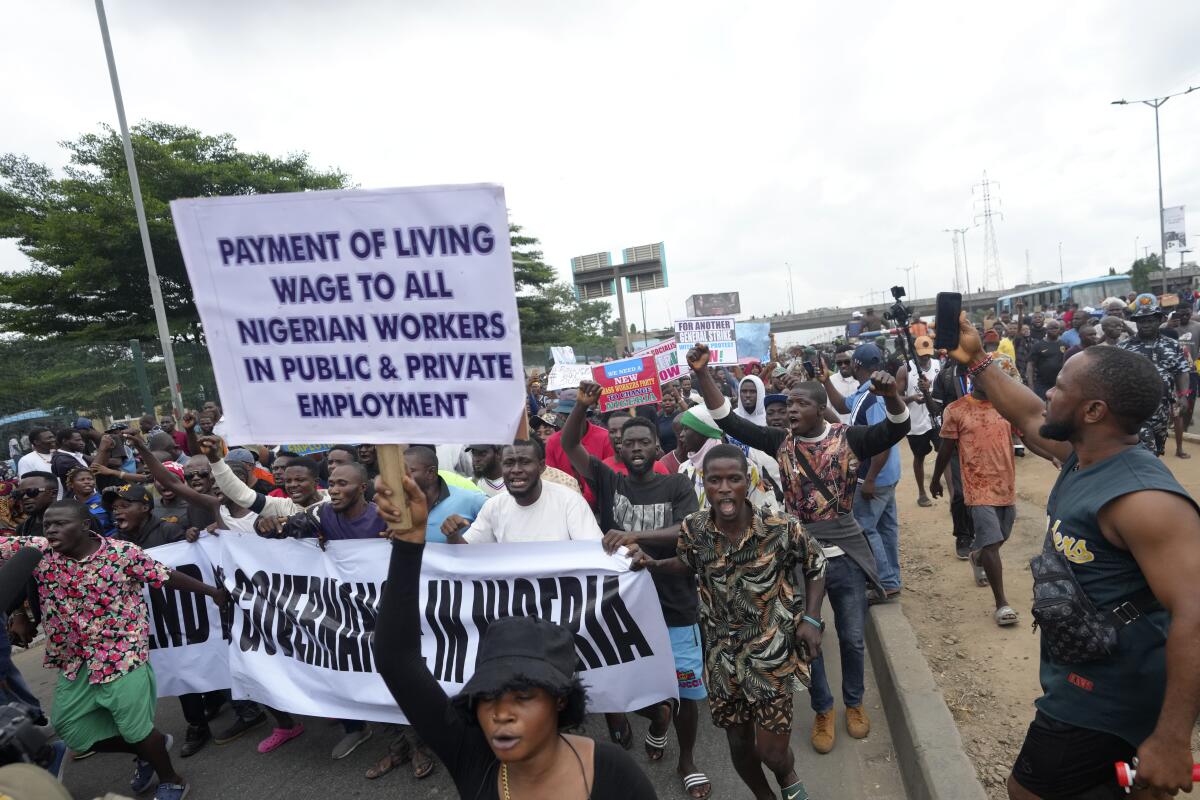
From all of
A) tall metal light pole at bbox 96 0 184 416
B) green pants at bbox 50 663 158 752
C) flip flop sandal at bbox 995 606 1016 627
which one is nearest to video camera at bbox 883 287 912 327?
flip flop sandal at bbox 995 606 1016 627

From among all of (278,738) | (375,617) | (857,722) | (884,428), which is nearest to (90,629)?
(278,738)

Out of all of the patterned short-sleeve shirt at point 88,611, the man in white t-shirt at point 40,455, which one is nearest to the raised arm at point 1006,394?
the patterned short-sleeve shirt at point 88,611

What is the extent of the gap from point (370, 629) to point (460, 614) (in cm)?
61

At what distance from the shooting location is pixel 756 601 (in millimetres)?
2756

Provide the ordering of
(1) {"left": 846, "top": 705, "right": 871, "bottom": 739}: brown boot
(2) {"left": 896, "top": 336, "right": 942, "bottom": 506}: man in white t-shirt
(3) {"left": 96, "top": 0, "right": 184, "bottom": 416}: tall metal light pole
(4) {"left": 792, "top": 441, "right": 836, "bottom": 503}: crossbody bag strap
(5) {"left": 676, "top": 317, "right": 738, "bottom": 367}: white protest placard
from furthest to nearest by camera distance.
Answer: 1. (3) {"left": 96, "top": 0, "right": 184, "bottom": 416}: tall metal light pole
2. (5) {"left": 676, "top": 317, "right": 738, "bottom": 367}: white protest placard
3. (2) {"left": 896, "top": 336, "right": 942, "bottom": 506}: man in white t-shirt
4. (1) {"left": 846, "top": 705, "right": 871, "bottom": 739}: brown boot
5. (4) {"left": 792, "top": 441, "right": 836, "bottom": 503}: crossbody bag strap

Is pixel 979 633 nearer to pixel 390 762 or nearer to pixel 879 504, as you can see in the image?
pixel 879 504

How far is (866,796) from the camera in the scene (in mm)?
3180

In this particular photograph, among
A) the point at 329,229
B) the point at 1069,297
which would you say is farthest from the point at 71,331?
the point at 1069,297

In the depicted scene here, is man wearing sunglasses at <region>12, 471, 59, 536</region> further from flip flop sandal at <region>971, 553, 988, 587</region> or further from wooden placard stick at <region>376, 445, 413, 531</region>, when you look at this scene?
flip flop sandal at <region>971, 553, 988, 587</region>

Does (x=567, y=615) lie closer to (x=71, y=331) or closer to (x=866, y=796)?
(x=866, y=796)

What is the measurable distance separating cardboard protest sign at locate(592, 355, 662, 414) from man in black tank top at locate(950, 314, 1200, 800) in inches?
214

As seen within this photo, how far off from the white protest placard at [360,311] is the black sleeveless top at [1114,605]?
68.3 inches

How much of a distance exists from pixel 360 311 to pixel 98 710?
3.03 meters

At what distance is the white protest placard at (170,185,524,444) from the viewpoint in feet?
6.21
